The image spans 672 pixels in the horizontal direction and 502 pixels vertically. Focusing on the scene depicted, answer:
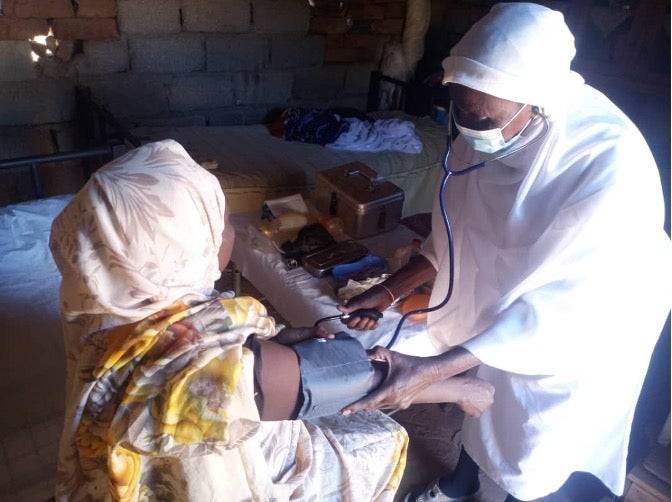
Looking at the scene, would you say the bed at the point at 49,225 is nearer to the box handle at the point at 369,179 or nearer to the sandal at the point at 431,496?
the box handle at the point at 369,179

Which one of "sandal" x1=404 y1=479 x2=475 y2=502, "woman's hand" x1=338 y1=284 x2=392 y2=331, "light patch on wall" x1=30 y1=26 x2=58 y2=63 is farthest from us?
"light patch on wall" x1=30 y1=26 x2=58 y2=63

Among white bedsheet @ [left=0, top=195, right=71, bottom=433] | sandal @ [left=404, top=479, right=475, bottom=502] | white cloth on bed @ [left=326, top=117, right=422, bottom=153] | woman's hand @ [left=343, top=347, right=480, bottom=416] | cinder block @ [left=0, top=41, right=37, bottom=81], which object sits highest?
cinder block @ [left=0, top=41, right=37, bottom=81]

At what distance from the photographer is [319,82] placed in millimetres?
4188

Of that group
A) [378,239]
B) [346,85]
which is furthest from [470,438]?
[346,85]

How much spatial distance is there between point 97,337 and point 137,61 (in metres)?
2.86

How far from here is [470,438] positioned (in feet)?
5.12

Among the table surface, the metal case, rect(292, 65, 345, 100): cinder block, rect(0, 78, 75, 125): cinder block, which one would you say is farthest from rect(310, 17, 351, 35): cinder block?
the table surface

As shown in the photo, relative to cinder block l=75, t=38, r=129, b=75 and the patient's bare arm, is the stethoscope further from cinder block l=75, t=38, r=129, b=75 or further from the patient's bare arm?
cinder block l=75, t=38, r=129, b=75

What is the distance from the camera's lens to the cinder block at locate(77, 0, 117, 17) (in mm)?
3083

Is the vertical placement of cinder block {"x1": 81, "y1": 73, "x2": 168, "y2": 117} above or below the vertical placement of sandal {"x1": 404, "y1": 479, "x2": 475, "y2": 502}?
above

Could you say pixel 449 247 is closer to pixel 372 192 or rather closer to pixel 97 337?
pixel 372 192

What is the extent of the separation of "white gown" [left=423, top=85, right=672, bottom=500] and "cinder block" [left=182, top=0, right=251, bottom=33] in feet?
8.45

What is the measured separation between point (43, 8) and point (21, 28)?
0.53ft

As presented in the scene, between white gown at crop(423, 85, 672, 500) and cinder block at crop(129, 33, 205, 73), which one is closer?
white gown at crop(423, 85, 672, 500)
